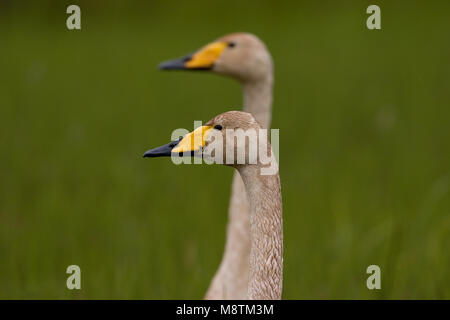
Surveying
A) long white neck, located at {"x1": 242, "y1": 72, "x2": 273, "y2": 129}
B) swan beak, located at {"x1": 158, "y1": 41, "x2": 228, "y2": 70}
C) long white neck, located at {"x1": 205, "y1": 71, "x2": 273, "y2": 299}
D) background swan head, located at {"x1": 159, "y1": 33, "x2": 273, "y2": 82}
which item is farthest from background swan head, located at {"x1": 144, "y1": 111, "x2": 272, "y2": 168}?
swan beak, located at {"x1": 158, "y1": 41, "x2": 228, "y2": 70}

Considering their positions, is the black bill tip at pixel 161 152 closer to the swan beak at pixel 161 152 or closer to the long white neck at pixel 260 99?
the swan beak at pixel 161 152

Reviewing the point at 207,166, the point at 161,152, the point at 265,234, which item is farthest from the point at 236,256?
the point at 207,166

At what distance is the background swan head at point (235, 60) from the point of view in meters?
3.93

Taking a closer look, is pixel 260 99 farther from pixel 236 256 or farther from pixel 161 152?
pixel 161 152

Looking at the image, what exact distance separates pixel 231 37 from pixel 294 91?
6297mm

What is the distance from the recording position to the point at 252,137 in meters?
2.34

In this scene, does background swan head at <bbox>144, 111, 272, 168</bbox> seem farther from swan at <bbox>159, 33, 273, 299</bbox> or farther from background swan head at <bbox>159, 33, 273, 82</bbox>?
background swan head at <bbox>159, 33, 273, 82</bbox>

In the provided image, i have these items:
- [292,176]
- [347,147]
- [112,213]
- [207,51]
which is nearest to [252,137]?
[207,51]

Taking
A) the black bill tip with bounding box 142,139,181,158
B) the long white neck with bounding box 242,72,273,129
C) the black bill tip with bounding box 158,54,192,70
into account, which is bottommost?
the black bill tip with bounding box 142,139,181,158

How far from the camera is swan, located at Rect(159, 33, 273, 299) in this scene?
11.6 ft

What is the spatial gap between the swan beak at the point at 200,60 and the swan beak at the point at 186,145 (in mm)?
1679

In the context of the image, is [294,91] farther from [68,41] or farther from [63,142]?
[68,41]

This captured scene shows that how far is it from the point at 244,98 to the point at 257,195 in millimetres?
1665

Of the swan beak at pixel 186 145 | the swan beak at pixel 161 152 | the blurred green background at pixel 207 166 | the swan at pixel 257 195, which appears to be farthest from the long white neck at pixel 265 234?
the blurred green background at pixel 207 166
